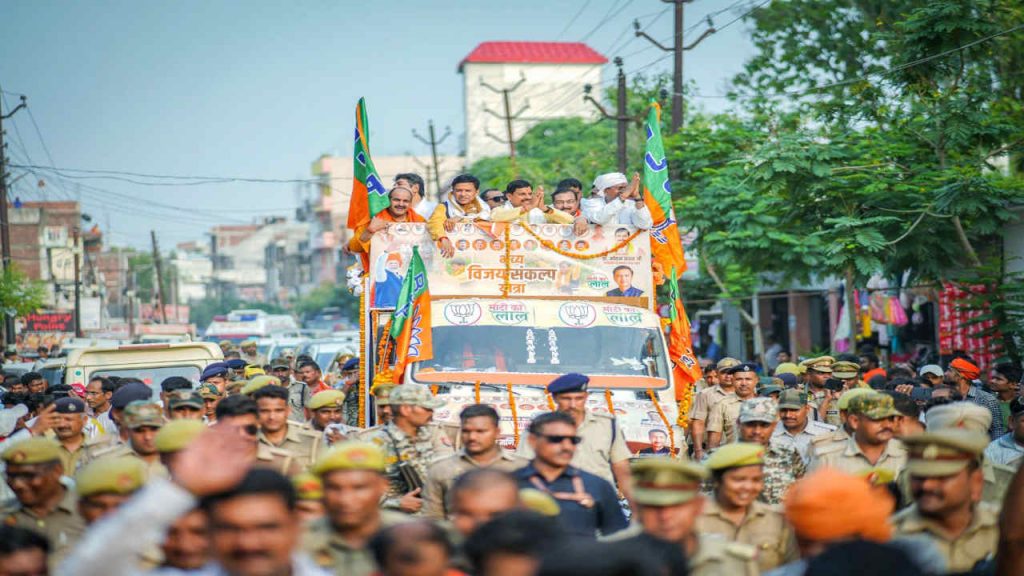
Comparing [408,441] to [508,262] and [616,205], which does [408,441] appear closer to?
[508,262]

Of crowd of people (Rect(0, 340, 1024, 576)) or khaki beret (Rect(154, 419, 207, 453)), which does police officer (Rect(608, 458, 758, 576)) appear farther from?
khaki beret (Rect(154, 419, 207, 453))

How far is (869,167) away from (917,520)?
13.1 m

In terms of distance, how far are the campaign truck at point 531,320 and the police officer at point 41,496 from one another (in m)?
3.66

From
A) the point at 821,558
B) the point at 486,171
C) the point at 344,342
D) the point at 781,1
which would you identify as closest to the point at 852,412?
the point at 821,558

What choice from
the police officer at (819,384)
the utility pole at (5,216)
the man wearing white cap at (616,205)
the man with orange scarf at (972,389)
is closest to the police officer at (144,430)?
the man wearing white cap at (616,205)

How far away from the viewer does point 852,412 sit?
823 centimetres

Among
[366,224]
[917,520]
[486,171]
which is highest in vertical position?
[486,171]

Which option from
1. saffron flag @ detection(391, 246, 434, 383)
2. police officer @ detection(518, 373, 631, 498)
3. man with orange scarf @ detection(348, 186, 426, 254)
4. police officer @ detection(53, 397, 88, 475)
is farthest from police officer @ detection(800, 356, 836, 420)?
police officer @ detection(53, 397, 88, 475)

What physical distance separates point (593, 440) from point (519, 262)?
381cm

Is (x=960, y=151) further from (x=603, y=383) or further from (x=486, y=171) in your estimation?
(x=486, y=171)

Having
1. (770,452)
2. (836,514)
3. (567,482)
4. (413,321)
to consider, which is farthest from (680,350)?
(836,514)

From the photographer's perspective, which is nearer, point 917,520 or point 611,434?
point 917,520

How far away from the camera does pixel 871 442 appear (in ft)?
26.6

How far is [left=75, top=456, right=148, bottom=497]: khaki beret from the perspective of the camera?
5.42 meters
